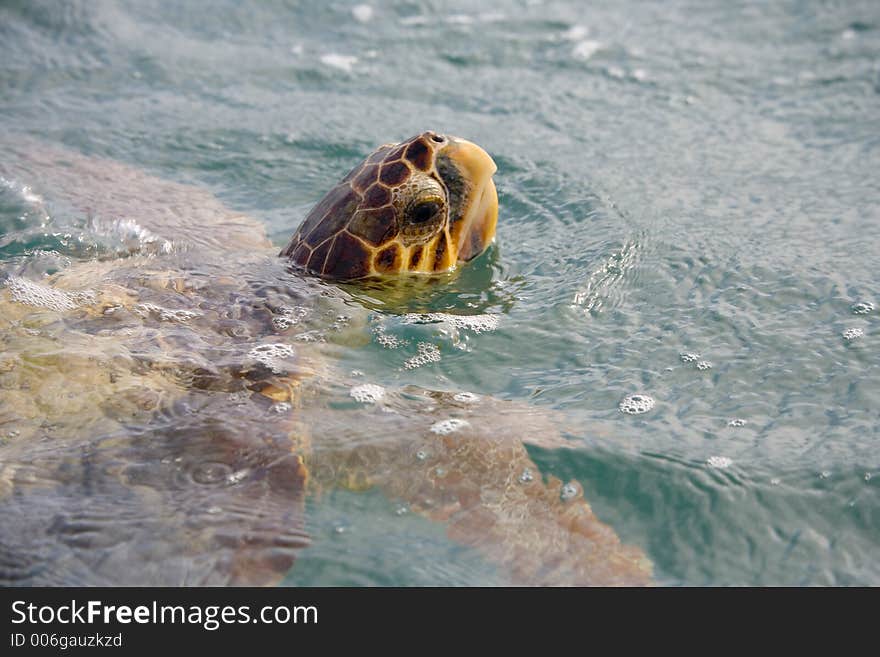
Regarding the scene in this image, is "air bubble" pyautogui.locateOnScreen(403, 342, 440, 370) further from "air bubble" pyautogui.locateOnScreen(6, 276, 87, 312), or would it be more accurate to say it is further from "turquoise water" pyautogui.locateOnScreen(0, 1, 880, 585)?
"air bubble" pyautogui.locateOnScreen(6, 276, 87, 312)

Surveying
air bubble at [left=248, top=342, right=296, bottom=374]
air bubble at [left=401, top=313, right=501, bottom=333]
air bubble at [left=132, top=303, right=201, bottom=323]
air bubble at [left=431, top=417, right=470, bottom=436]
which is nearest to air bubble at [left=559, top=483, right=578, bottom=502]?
air bubble at [left=431, top=417, right=470, bottom=436]

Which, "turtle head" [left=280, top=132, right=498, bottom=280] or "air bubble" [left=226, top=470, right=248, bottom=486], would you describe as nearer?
"air bubble" [left=226, top=470, right=248, bottom=486]

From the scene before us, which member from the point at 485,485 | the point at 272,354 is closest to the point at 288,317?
the point at 272,354

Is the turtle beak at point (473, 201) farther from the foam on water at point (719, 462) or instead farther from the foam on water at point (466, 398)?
the foam on water at point (719, 462)

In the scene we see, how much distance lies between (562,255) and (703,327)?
93 centimetres

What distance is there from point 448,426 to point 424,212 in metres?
1.06

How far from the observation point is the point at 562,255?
4.51m

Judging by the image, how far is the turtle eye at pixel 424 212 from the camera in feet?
12.2

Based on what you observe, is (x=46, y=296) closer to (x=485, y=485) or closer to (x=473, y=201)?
(x=473, y=201)

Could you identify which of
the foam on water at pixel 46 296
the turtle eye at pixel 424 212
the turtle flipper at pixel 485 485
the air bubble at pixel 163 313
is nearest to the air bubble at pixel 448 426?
the turtle flipper at pixel 485 485

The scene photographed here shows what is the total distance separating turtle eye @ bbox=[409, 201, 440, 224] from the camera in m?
3.71

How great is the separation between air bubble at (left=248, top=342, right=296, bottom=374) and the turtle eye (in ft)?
2.57

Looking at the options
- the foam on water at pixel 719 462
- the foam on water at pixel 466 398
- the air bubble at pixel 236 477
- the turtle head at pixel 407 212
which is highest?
the turtle head at pixel 407 212

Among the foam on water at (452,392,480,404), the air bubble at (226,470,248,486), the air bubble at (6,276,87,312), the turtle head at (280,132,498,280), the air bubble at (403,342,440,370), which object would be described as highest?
the turtle head at (280,132,498,280)
